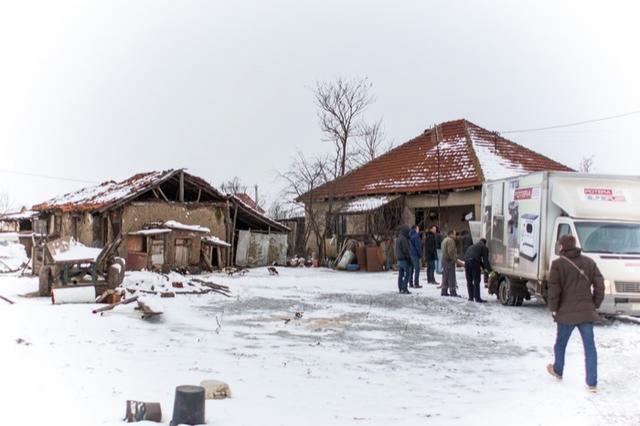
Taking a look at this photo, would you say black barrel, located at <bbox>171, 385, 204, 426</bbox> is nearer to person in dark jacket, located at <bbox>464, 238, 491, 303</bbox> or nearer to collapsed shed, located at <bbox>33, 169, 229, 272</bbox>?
person in dark jacket, located at <bbox>464, 238, 491, 303</bbox>

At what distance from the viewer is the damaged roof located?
87.3 ft

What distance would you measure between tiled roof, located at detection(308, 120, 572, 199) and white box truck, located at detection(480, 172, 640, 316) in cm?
1254

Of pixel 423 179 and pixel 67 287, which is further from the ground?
pixel 423 179

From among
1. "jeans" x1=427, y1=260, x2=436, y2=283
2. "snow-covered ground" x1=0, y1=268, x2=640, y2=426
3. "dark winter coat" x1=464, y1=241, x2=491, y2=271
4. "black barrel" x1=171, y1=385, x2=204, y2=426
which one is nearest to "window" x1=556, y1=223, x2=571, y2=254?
"snow-covered ground" x1=0, y1=268, x2=640, y2=426

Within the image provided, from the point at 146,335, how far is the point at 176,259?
52.2ft

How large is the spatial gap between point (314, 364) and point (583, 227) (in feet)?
23.2

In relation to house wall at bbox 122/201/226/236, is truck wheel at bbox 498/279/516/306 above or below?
below

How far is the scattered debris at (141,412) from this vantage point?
18.7ft

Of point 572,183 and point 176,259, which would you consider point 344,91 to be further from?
point 572,183

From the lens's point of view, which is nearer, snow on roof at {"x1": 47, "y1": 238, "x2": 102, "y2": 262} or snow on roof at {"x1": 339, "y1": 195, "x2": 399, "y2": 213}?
snow on roof at {"x1": 47, "y1": 238, "x2": 102, "y2": 262}

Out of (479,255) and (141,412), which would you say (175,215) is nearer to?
(479,255)

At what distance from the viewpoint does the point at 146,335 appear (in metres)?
10.5

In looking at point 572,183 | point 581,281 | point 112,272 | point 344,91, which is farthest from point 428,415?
point 344,91

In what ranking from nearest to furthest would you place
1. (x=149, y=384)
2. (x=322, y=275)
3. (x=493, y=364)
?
(x=149, y=384)
(x=493, y=364)
(x=322, y=275)
